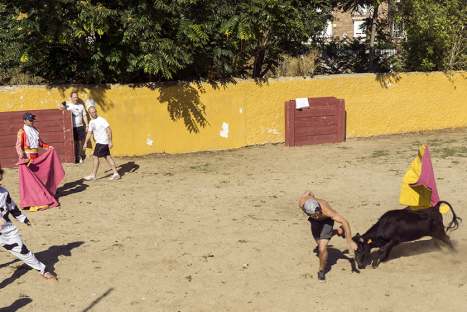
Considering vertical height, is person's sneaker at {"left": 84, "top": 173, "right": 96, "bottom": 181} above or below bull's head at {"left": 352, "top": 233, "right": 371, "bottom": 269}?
above

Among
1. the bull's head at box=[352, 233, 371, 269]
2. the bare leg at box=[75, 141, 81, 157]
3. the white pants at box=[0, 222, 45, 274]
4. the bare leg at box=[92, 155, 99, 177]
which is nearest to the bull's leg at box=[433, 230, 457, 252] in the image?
the bull's head at box=[352, 233, 371, 269]

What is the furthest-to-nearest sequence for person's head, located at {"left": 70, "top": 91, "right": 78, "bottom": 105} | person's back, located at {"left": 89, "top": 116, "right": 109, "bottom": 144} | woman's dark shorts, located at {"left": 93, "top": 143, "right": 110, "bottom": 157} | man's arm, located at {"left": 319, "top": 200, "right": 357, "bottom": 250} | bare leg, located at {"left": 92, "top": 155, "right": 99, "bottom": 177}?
1. person's head, located at {"left": 70, "top": 91, "right": 78, "bottom": 105}
2. bare leg, located at {"left": 92, "top": 155, "right": 99, "bottom": 177}
3. woman's dark shorts, located at {"left": 93, "top": 143, "right": 110, "bottom": 157}
4. person's back, located at {"left": 89, "top": 116, "right": 109, "bottom": 144}
5. man's arm, located at {"left": 319, "top": 200, "right": 357, "bottom": 250}

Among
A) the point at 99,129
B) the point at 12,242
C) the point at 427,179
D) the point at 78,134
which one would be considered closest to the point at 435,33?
the point at 427,179

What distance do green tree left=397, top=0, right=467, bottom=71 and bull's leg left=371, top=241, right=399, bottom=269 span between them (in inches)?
490

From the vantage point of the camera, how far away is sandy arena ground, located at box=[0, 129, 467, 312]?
6488 millimetres

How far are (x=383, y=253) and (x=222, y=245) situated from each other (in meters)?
2.50

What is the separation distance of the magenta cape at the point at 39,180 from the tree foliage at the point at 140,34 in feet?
12.8

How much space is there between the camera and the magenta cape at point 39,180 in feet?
32.4

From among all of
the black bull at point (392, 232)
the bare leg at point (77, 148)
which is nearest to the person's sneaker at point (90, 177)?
the bare leg at point (77, 148)

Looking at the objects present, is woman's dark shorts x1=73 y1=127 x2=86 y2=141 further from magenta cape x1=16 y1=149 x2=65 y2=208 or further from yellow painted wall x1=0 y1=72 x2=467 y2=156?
magenta cape x1=16 y1=149 x2=65 y2=208

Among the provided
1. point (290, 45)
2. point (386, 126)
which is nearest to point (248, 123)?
point (290, 45)

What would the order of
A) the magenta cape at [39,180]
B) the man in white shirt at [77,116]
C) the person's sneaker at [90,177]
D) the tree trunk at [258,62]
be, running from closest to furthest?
the magenta cape at [39,180]
the person's sneaker at [90,177]
the man in white shirt at [77,116]
the tree trunk at [258,62]

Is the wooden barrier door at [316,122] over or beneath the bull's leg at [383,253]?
over

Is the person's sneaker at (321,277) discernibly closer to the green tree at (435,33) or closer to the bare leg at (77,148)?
the bare leg at (77,148)
